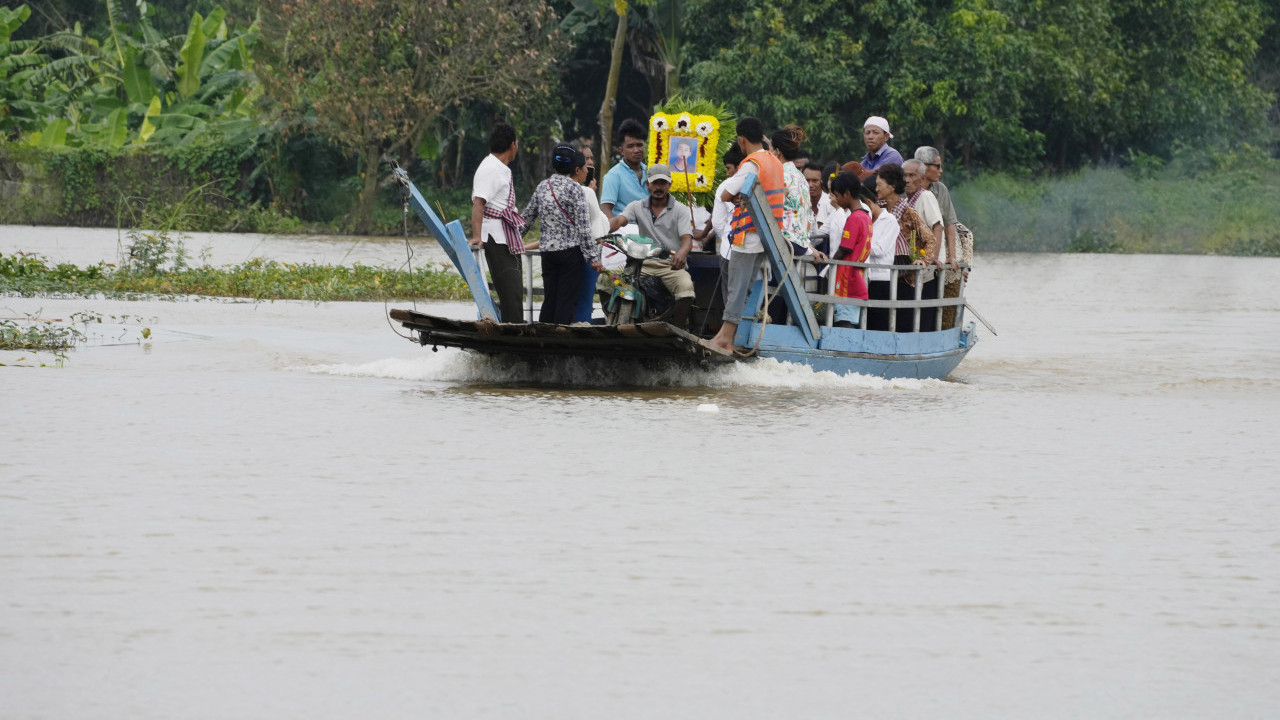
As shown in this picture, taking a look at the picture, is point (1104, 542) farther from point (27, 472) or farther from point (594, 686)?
point (27, 472)

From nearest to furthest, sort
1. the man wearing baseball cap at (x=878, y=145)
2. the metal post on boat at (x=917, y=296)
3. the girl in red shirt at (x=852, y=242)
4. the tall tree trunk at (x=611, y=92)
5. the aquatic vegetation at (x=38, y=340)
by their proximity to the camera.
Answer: the girl in red shirt at (x=852, y=242) < the metal post on boat at (x=917, y=296) < the man wearing baseball cap at (x=878, y=145) < the aquatic vegetation at (x=38, y=340) < the tall tree trunk at (x=611, y=92)

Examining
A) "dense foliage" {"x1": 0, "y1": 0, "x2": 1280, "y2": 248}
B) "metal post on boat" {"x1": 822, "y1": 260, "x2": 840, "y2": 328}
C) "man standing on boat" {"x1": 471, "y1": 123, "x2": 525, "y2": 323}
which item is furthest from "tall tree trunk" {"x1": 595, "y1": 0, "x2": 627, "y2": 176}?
"man standing on boat" {"x1": 471, "y1": 123, "x2": 525, "y2": 323}

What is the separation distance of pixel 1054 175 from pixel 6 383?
3411 centimetres

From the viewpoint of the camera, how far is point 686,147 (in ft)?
42.9

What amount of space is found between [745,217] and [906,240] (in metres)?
1.87

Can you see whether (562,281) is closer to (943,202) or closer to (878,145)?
(878,145)

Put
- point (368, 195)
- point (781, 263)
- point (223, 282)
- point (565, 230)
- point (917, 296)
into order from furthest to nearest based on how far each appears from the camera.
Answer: point (368, 195) < point (223, 282) < point (917, 296) < point (565, 230) < point (781, 263)

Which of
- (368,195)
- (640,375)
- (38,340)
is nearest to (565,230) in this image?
(640,375)

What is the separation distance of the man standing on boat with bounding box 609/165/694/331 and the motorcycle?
0.08 meters

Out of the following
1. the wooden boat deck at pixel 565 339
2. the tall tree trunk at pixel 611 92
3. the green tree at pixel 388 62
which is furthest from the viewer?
the tall tree trunk at pixel 611 92

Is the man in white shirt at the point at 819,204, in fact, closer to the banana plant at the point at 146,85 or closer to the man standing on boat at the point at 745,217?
the man standing on boat at the point at 745,217

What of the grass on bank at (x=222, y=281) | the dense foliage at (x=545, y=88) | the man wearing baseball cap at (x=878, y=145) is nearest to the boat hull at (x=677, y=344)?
the man wearing baseball cap at (x=878, y=145)

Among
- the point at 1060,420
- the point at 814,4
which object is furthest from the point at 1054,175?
the point at 1060,420

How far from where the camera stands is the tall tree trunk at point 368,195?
1555 inches
